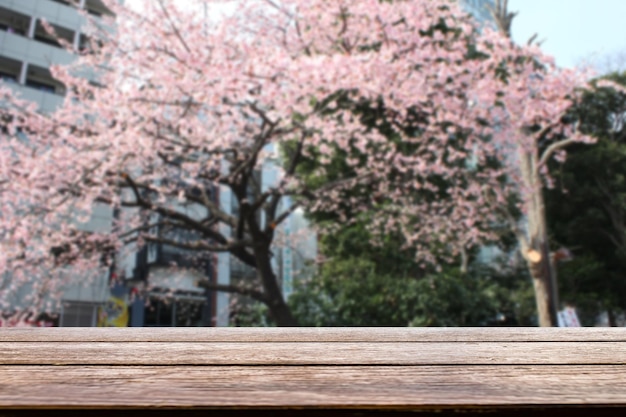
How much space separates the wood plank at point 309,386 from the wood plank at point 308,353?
0.10 ft

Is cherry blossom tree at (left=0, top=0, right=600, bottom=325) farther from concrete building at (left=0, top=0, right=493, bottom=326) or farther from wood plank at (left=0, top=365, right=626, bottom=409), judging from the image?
concrete building at (left=0, top=0, right=493, bottom=326)

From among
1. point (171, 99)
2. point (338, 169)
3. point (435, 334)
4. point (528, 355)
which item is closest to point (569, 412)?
point (528, 355)

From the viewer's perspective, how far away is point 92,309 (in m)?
17.5

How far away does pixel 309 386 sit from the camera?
3.16ft

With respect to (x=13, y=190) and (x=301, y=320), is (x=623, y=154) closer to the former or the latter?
(x=301, y=320)

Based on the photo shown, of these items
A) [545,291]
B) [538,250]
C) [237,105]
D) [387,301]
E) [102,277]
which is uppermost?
[237,105]

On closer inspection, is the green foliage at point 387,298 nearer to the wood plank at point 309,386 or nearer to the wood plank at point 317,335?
the wood plank at point 317,335

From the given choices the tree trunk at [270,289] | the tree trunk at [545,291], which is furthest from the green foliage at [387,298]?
the tree trunk at [270,289]

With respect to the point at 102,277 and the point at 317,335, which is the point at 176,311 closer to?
the point at 102,277

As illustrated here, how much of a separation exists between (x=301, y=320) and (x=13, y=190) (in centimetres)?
620

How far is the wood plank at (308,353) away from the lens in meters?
1.06

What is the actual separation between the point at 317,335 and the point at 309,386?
0.29 m

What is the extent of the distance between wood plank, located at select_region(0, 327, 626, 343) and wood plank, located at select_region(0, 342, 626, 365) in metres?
0.03

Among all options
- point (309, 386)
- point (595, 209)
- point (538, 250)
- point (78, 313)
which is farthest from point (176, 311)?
point (309, 386)
